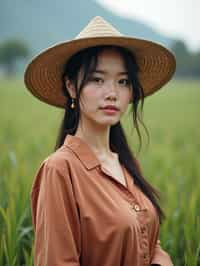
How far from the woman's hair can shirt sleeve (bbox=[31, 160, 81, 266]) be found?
0.31 m

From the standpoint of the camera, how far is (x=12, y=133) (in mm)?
7309

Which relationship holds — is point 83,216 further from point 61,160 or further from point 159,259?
point 159,259

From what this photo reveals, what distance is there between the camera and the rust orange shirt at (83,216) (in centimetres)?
136

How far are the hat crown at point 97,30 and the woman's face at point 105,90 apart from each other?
0.06 metres

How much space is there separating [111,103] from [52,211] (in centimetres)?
39

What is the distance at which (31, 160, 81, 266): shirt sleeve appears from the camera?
53.4 inches

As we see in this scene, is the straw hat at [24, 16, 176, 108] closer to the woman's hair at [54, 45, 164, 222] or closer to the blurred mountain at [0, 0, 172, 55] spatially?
the woman's hair at [54, 45, 164, 222]

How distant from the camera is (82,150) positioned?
1.56 meters

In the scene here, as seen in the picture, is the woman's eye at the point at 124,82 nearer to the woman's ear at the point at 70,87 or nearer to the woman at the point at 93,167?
the woman at the point at 93,167

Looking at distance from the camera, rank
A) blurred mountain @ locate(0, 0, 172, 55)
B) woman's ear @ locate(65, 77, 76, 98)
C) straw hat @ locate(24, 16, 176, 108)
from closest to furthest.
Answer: straw hat @ locate(24, 16, 176, 108) < woman's ear @ locate(65, 77, 76, 98) < blurred mountain @ locate(0, 0, 172, 55)

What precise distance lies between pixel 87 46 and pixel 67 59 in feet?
0.39

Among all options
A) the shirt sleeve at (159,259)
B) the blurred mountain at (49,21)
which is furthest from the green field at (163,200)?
the blurred mountain at (49,21)

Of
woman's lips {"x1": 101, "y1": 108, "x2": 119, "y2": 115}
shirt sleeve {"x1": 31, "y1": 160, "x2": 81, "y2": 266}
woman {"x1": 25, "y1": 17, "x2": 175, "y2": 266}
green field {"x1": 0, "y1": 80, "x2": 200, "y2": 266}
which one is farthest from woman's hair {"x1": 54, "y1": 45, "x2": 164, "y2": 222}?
green field {"x1": 0, "y1": 80, "x2": 200, "y2": 266}

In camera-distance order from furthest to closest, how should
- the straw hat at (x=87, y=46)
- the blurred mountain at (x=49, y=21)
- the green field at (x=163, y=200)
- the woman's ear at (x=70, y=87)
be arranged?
the blurred mountain at (x=49, y=21) < the green field at (x=163, y=200) < the woman's ear at (x=70, y=87) < the straw hat at (x=87, y=46)
